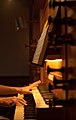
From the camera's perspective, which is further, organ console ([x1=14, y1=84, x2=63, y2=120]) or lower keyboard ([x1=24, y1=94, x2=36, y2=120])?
lower keyboard ([x1=24, y1=94, x2=36, y2=120])

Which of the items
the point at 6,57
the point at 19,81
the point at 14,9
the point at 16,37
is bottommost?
the point at 19,81

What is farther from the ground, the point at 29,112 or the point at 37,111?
the point at 37,111

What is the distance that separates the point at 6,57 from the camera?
8.43 meters

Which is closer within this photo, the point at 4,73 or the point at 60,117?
the point at 60,117

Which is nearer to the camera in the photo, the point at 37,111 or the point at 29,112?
the point at 37,111

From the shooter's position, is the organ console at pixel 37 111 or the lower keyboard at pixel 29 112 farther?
the lower keyboard at pixel 29 112

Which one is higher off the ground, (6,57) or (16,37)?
(16,37)

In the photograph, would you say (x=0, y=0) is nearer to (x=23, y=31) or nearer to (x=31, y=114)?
(x=23, y=31)

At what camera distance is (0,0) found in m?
8.62

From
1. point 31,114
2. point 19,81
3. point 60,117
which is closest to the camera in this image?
point 60,117

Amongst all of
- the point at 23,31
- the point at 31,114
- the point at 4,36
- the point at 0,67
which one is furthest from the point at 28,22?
the point at 31,114

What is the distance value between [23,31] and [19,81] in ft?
5.03

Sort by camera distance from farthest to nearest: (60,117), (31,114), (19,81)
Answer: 1. (19,81)
2. (31,114)
3. (60,117)

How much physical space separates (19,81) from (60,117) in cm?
608
